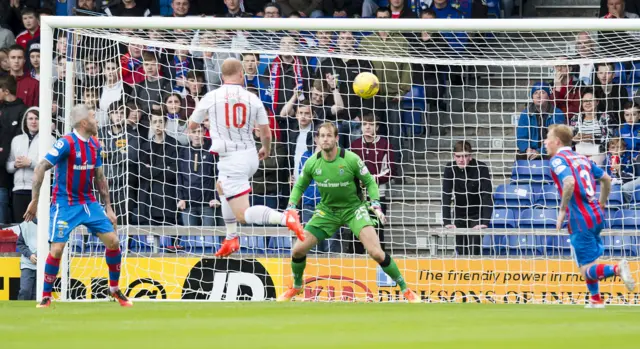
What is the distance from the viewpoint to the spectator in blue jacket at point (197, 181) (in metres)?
14.9

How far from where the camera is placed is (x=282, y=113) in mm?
15250

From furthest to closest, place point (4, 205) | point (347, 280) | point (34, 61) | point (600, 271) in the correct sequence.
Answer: point (34, 61)
point (4, 205)
point (347, 280)
point (600, 271)

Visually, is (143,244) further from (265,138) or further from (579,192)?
(579,192)

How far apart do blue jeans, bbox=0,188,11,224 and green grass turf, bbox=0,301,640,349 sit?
4489 mm

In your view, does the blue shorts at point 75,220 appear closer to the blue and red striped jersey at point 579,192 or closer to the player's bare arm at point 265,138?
the player's bare arm at point 265,138

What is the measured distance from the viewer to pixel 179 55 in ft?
51.0

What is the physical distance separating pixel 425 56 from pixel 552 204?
2.69 metres

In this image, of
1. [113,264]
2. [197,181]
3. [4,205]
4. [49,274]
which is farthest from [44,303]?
[4,205]

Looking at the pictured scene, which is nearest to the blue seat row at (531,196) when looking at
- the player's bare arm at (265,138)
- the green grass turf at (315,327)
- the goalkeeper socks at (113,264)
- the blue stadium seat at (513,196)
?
the blue stadium seat at (513,196)

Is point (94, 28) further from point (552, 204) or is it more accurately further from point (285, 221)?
point (552, 204)

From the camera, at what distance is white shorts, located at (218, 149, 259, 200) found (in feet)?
38.0

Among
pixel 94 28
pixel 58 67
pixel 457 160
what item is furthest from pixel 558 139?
pixel 58 67

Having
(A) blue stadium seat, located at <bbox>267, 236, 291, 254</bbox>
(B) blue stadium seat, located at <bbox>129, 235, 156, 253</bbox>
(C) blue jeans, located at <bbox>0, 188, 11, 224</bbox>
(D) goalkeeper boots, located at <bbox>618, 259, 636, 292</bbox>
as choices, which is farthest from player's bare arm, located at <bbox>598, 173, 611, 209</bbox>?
(C) blue jeans, located at <bbox>0, 188, 11, 224</bbox>

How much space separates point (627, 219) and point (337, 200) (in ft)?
14.1
